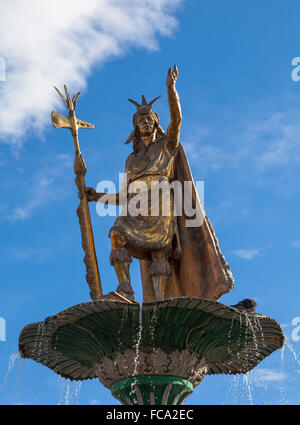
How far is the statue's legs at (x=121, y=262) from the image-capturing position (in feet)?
37.9

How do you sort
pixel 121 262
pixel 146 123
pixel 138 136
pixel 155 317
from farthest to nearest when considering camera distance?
pixel 138 136 → pixel 146 123 → pixel 121 262 → pixel 155 317

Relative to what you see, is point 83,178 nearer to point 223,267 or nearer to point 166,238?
point 166,238

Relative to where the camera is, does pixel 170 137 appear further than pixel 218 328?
Yes

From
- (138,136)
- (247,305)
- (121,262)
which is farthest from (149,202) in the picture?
(247,305)

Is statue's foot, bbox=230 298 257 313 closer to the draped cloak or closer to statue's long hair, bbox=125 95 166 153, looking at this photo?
the draped cloak

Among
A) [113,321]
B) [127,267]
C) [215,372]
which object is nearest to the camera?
[113,321]

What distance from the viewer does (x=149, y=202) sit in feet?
40.2

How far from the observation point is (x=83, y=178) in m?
13.0

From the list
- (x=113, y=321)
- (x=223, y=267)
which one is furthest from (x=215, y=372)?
(x=113, y=321)

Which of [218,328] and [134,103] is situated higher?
[134,103]

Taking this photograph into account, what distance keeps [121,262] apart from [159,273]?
25.2 inches

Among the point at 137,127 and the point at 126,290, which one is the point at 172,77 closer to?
the point at 137,127

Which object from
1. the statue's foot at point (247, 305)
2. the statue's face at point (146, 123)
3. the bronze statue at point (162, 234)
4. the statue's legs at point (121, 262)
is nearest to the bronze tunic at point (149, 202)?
the bronze statue at point (162, 234)

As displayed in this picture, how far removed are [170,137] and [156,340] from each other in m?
3.84
